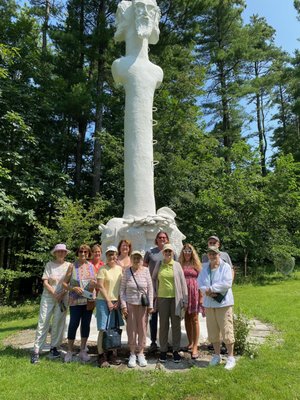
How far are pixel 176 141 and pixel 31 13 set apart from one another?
1021 centimetres

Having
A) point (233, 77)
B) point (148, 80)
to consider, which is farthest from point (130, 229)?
point (233, 77)

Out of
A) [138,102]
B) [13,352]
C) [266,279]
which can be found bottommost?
[13,352]

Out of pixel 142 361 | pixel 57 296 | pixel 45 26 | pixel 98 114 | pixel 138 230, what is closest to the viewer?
pixel 142 361

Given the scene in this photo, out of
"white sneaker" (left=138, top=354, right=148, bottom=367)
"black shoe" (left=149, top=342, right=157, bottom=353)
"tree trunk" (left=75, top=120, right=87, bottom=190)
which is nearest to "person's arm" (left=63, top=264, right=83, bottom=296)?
"white sneaker" (left=138, top=354, right=148, bottom=367)

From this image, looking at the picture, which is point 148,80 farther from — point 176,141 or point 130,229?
point 176,141

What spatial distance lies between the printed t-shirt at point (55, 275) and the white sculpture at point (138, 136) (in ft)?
5.71

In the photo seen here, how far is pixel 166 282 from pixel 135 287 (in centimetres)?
44

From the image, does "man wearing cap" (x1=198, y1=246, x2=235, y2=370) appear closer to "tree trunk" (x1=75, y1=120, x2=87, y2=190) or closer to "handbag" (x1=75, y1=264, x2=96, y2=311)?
"handbag" (x1=75, y1=264, x2=96, y2=311)

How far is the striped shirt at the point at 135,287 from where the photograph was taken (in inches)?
202

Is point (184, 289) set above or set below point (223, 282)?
below

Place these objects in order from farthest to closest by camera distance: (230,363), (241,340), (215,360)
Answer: (241,340) → (215,360) → (230,363)

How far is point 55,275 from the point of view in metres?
5.69

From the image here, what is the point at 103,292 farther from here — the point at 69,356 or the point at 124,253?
the point at 69,356

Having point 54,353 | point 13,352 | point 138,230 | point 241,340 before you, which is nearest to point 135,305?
point 54,353
